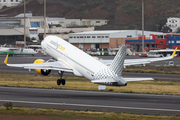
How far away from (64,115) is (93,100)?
9.98 meters

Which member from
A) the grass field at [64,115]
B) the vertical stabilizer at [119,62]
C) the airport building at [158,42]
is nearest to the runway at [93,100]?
the grass field at [64,115]

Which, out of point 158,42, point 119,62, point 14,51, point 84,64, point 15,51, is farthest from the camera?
point 158,42

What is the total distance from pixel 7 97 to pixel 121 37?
15303cm

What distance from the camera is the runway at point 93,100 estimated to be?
39.4 meters

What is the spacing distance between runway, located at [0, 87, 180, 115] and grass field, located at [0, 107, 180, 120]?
8.05 ft

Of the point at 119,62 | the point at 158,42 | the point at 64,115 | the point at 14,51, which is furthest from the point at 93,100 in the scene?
the point at 158,42

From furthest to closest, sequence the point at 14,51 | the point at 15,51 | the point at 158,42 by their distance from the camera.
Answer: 1. the point at 158,42
2. the point at 15,51
3. the point at 14,51

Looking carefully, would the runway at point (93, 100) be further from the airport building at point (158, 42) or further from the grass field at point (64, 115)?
the airport building at point (158, 42)

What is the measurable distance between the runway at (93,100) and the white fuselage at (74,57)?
3.34 m

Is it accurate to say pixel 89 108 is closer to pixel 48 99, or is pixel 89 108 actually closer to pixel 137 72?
pixel 48 99

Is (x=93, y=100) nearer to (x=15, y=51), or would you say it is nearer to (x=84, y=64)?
(x=84, y=64)

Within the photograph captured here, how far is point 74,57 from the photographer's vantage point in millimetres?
55969

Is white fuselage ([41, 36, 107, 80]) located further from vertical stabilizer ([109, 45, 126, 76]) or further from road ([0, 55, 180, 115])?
vertical stabilizer ([109, 45, 126, 76])

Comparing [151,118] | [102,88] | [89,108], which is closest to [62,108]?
[89,108]
